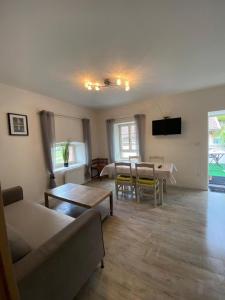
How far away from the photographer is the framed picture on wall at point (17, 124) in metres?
3.00

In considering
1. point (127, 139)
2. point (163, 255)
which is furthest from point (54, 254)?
point (127, 139)

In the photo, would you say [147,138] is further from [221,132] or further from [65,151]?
[221,132]

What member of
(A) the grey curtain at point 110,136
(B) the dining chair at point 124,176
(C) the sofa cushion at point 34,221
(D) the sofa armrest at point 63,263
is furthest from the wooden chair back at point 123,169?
(D) the sofa armrest at point 63,263

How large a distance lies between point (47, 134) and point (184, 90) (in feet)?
11.6

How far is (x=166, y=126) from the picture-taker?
4184 millimetres

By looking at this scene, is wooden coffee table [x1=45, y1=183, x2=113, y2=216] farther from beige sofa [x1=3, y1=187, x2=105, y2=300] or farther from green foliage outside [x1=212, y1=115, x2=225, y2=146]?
green foliage outside [x1=212, y1=115, x2=225, y2=146]

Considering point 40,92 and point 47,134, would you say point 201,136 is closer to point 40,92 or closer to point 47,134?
point 47,134

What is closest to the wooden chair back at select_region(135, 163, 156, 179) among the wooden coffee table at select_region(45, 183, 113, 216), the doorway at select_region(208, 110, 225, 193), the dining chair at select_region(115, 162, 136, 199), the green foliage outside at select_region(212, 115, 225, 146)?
the dining chair at select_region(115, 162, 136, 199)

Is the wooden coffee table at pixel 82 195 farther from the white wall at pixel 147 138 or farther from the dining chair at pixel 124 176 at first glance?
the white wall at pixel 147 138

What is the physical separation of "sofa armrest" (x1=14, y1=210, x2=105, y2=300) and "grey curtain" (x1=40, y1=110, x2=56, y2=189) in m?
2.49

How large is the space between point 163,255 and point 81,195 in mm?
1545

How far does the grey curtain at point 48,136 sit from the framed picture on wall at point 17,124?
14.9 inches

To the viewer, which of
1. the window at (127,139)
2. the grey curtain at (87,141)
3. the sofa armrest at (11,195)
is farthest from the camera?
the window at (127,139)

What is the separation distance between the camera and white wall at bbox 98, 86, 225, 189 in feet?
12.3
